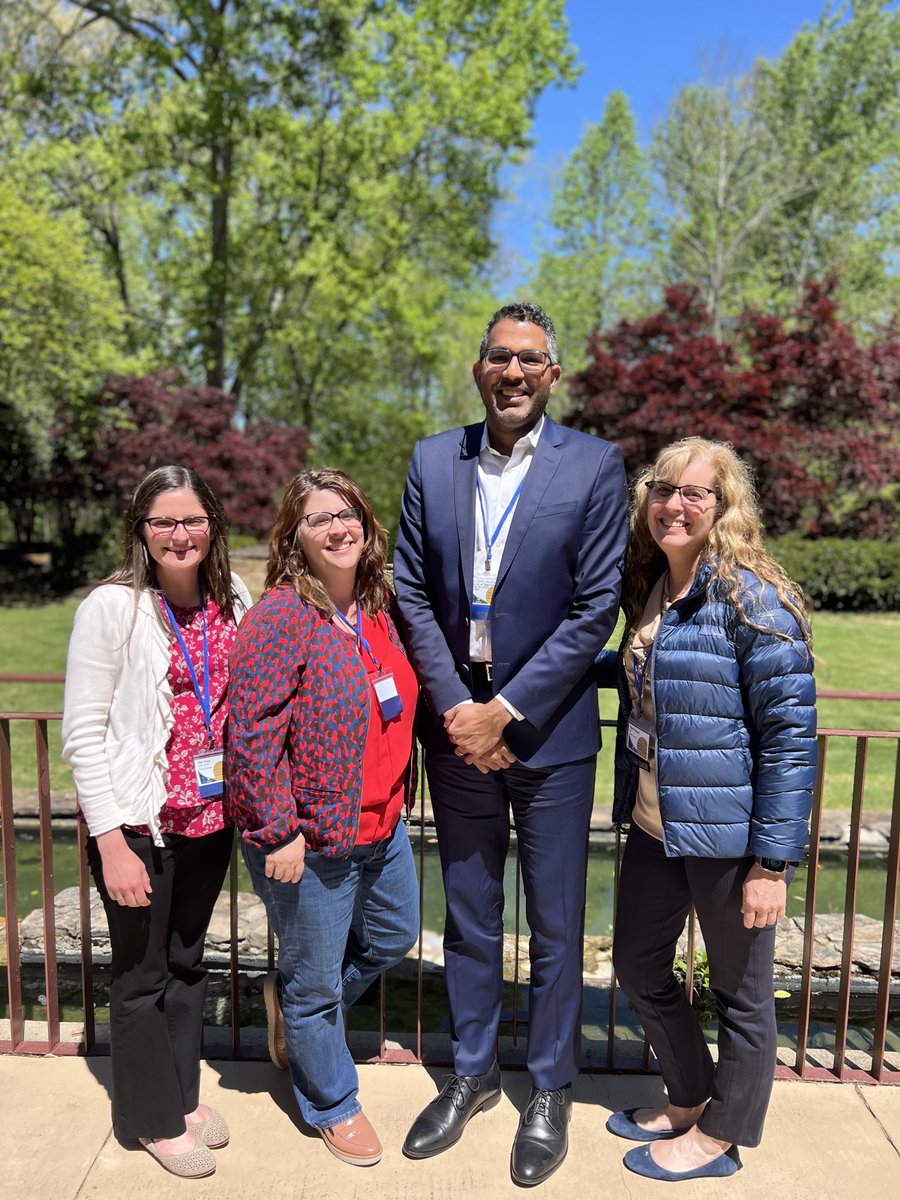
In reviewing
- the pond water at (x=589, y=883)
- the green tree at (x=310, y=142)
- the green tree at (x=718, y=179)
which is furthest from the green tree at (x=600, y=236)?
the pond water at (x=589, y=883)

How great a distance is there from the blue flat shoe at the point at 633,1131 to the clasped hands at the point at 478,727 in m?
1.10

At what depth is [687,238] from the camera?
21609 millimetres

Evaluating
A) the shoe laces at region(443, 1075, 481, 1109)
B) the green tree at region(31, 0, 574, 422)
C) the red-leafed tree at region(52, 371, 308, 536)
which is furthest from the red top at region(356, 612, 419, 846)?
the green tree at region(31, 0, 574, 422)

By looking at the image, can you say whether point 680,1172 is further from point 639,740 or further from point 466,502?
point 466,502

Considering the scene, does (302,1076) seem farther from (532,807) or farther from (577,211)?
(577,211)

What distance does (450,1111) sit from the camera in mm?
2430

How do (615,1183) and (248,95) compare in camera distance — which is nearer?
(615,1183)

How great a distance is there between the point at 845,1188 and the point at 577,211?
85.1ft

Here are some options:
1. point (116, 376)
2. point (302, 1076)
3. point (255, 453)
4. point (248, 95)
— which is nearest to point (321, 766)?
point (302, 1076)

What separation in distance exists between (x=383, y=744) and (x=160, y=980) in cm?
82

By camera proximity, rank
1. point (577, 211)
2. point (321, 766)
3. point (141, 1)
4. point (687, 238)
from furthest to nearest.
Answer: point (577, 211), point (687, 238), point (141, 1), point (321, 766)

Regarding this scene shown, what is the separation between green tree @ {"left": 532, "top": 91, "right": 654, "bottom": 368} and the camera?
2423 centimetres

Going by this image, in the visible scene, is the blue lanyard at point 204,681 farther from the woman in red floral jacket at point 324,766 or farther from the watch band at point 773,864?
the watch band at point 773,864

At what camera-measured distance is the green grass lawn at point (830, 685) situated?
23.3 ft
